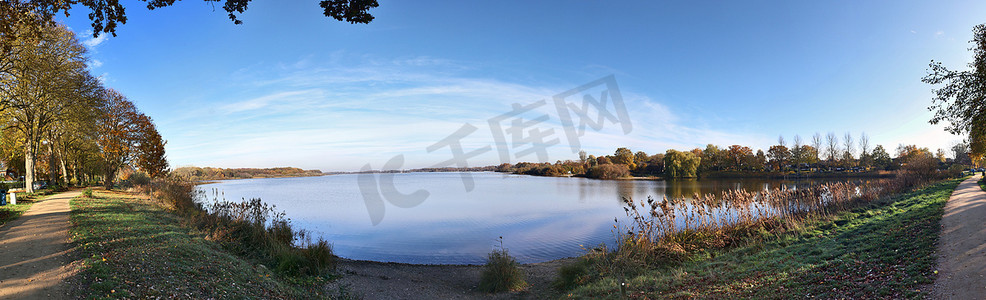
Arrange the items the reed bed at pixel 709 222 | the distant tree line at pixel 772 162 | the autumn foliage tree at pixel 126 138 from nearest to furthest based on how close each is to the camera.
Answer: the reed bed at pixel 709 222 → the autumn foliage tree at pixel 126 138 → the distant tree line at pixel 772 162

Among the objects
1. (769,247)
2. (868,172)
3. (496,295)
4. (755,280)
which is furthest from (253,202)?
(868,172)

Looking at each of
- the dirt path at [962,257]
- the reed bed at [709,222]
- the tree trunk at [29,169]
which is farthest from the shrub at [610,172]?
the tree trunk at [29,169]

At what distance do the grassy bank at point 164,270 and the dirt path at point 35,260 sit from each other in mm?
236

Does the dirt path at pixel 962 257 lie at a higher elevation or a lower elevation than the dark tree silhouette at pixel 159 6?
lower

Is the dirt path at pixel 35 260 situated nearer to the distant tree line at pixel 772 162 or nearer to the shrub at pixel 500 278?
the shrub at pixel 500 278

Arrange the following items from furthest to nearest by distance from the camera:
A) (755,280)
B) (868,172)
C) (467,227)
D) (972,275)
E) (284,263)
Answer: (868,172)
(467,227)
(284,263)
(755,280)
(972,275)

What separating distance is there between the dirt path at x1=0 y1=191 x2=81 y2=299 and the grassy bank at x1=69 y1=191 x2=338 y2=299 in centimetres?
24

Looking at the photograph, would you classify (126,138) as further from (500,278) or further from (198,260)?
(500,278)

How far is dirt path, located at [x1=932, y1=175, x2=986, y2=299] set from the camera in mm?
5168

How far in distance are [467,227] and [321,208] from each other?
1406 cm

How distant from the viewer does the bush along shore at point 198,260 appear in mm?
5488

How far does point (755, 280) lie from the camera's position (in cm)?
698

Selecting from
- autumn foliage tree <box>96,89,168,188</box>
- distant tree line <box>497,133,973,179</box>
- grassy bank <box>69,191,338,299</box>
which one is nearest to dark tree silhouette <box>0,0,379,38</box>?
grassy bank <box>69,191,338,299</box>

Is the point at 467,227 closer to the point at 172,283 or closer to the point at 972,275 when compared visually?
the point at 172,283
